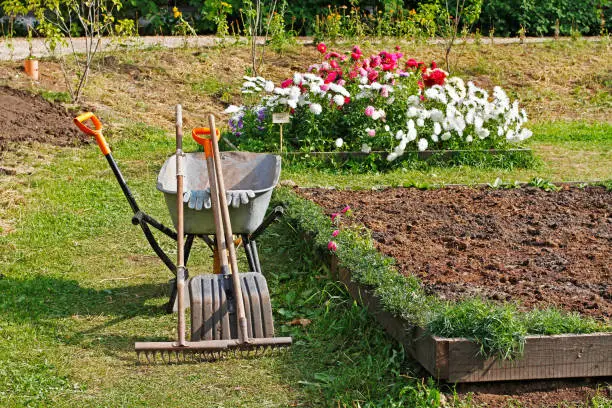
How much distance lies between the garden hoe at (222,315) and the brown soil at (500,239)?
99 cm

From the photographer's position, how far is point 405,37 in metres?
15.6

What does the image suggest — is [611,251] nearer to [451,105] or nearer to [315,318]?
[315,318]

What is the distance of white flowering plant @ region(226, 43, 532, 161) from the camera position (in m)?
9.14

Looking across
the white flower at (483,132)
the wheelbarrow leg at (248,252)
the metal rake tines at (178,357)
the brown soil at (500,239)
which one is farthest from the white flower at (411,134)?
the metal rake tines at (178,357)

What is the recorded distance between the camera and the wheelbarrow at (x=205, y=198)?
522cm

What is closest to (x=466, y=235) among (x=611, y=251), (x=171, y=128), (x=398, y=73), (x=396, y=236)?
(x=396, y=236)

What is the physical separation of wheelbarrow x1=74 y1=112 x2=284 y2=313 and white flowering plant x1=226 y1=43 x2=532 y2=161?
3.10 m

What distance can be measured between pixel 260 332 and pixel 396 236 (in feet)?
5.97

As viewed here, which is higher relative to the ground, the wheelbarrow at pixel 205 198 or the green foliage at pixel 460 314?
the wheelbarrow at pixel 205 198

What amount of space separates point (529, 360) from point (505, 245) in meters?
2.00

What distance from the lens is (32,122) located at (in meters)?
10.7

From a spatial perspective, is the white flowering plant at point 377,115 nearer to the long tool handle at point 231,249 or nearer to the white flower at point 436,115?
the white flower at point 436,115

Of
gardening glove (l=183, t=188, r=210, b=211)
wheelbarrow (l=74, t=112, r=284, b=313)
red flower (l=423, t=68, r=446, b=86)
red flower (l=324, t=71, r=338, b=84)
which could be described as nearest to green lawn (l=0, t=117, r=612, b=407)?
wheelbarrow (l=74, t=112, r=284, b=313)

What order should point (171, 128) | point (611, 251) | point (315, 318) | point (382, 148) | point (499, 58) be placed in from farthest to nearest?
point (499, 58) → point (171, 128) → point (382, 148) → point (611, 251) → point (315, 318)
